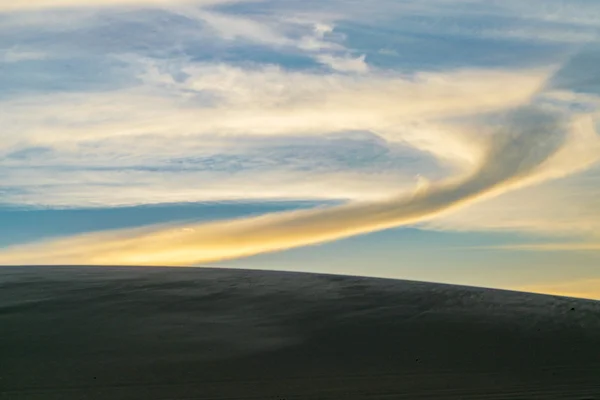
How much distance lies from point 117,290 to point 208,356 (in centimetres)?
559

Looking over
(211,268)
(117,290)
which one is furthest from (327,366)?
(211,268)

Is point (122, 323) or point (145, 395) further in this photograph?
point (122, 323)

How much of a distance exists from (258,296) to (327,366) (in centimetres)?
481

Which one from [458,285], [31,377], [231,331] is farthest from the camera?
[458,285]

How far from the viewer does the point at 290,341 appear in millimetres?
10680

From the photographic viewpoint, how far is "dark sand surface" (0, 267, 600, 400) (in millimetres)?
8539

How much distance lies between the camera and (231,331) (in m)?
11.3

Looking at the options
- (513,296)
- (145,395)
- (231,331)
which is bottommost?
(145,395)

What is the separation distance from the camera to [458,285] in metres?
16.1

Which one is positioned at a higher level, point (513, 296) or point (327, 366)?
point (513, 296)

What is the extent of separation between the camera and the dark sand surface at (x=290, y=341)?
854cm

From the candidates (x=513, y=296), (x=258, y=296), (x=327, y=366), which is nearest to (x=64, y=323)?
(x=258, y=296)

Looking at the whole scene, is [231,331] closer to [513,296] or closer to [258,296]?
[258,296]

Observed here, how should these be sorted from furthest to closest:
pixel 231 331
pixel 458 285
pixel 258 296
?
pixel 458 285
pixel 258 296
pixel 231 331
